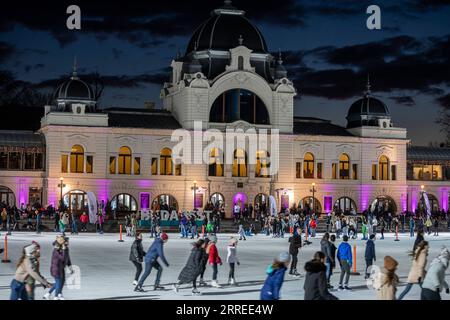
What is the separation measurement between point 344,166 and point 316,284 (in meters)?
67.3

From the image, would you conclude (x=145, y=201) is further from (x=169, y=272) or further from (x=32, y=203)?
(x=169, y=272)

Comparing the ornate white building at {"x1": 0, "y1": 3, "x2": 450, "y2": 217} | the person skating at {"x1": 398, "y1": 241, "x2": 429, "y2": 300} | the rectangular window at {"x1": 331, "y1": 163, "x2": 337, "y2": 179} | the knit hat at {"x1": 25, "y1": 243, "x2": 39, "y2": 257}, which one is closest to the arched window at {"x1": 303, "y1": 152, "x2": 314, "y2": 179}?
the ornate white building at {"x1": 0, "y1": 3, "x2": 450, "y2": 217}

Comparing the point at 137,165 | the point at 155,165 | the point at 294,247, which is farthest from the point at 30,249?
the point at 155,165

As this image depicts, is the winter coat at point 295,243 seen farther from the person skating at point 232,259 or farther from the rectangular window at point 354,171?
the rectangular window at point 354,171

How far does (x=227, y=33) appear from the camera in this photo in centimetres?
8231

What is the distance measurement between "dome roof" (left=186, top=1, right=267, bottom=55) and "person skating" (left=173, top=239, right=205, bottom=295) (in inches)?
2241

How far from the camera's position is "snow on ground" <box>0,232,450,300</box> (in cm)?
2517

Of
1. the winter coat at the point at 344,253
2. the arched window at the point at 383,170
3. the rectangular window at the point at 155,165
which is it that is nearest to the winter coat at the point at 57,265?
the winter coat at the point at 344,253

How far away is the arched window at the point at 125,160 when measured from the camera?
7750 centimetres

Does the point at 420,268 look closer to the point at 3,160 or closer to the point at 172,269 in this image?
the point at 172,269

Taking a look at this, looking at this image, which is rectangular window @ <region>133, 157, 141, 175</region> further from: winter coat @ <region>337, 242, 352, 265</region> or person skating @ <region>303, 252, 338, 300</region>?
person skating @ <region>303, 252, 338, 300</region>

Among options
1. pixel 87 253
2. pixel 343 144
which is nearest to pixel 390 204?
pixel 343 144

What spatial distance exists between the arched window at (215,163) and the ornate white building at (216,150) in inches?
3.3

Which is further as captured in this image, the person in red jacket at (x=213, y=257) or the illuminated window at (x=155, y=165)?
the illuminated window at (x=155, y=165)
